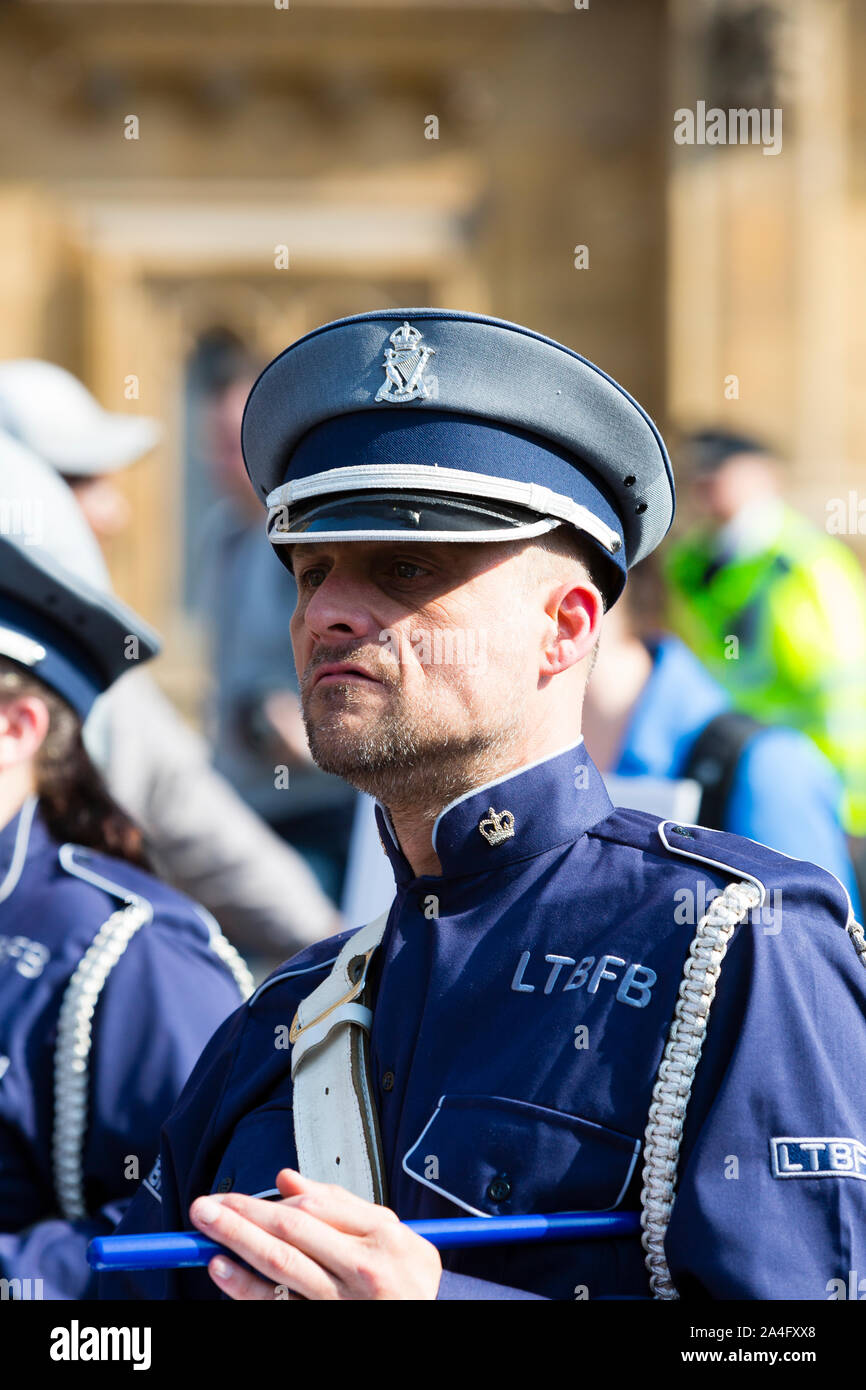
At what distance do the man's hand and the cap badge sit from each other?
90 cm

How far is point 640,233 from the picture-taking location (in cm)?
1080

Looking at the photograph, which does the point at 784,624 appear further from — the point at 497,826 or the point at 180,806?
the point at 497,826

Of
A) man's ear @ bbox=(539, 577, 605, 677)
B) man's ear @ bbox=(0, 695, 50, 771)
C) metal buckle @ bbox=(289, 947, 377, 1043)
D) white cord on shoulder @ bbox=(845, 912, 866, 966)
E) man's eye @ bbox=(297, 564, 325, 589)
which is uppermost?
man's eye @ bbox=(297, 564, 325, 589)

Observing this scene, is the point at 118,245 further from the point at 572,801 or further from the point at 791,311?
the point at 572,801

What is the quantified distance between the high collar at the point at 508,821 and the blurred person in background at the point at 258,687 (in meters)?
3.65

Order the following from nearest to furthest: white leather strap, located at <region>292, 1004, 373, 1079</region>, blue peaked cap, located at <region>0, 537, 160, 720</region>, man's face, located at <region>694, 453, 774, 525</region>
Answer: white leather strap, located at <region>292, 1004, 373, 1079</region> < blue peaked cap, located at <region>0, 537, 160, 720</region> < man's face, located at <region>694, 453, 774, 525</region>

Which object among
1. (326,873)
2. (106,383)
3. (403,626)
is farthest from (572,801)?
(106,383)

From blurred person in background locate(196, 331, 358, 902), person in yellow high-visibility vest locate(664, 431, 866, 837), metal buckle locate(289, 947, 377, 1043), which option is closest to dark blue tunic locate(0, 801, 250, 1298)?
metal buckle locate(289, 947, 377, 1043)

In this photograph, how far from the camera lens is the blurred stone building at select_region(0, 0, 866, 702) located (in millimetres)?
10742

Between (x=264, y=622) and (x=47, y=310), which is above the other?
(x=47, y=310)

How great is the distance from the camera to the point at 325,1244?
5.73ft

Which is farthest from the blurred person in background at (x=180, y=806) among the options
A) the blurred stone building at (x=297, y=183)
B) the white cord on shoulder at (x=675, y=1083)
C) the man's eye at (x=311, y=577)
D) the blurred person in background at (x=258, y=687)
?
the blurred stone building at (x=297, y=183)

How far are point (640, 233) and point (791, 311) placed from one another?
136cm

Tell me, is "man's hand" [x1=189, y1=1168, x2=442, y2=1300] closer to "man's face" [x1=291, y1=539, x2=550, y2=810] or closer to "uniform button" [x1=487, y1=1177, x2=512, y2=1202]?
"uniform button" [x1=487, y1=1177, x2=512, y2=1202]
